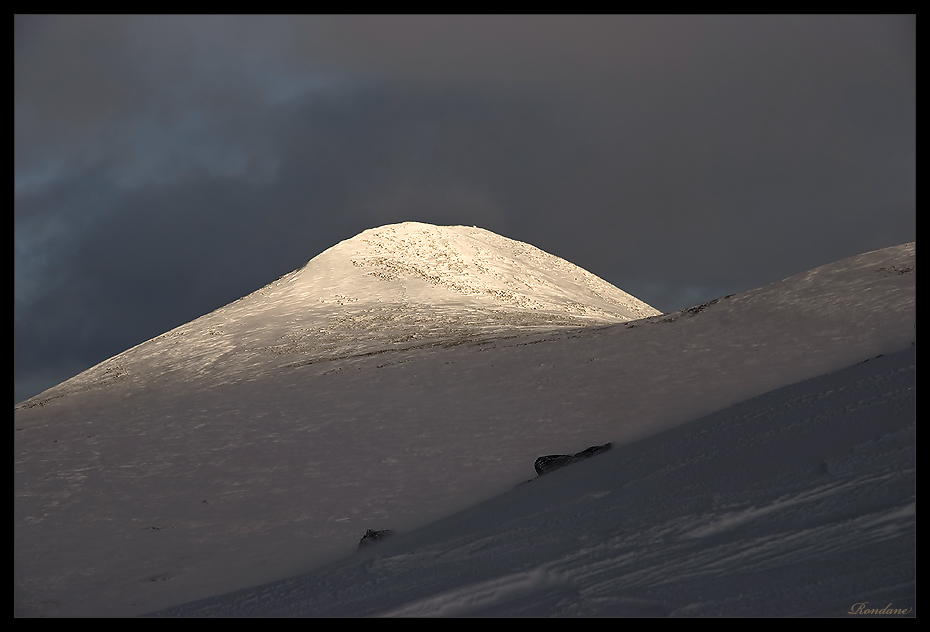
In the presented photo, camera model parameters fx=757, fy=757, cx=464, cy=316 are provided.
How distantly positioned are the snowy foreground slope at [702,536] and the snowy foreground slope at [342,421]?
336 centimetres

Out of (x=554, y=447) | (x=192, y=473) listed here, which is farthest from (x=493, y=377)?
(x=192, y=473)

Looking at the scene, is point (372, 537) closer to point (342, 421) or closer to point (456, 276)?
point (342, 421)

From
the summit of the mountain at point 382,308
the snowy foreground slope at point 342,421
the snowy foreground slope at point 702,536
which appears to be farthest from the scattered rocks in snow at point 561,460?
the summit of the mountain at point 382,308

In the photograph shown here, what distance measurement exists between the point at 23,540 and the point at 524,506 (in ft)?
36.5

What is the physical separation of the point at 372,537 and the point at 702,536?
666 cm

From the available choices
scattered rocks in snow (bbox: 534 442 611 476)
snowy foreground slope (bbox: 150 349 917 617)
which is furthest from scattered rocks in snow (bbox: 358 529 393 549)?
scattered rocks in snow (bbox: 534 442 611 476)

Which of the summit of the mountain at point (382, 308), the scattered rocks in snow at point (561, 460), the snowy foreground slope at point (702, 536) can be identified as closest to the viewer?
the snowy foreground slope at point (702, 536)

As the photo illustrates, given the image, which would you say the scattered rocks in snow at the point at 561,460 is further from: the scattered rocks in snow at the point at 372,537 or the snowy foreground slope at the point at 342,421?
the scattered rocks in snow at the point at 372,537

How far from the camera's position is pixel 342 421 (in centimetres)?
2150

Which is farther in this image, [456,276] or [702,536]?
[456,276]

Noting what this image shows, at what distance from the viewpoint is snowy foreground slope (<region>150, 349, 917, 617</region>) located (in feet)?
24.1

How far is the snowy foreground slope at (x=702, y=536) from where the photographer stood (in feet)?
24.1

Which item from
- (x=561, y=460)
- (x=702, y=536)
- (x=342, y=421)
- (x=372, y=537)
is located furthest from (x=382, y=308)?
(x=702, y=536)

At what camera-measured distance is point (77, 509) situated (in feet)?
57.2
